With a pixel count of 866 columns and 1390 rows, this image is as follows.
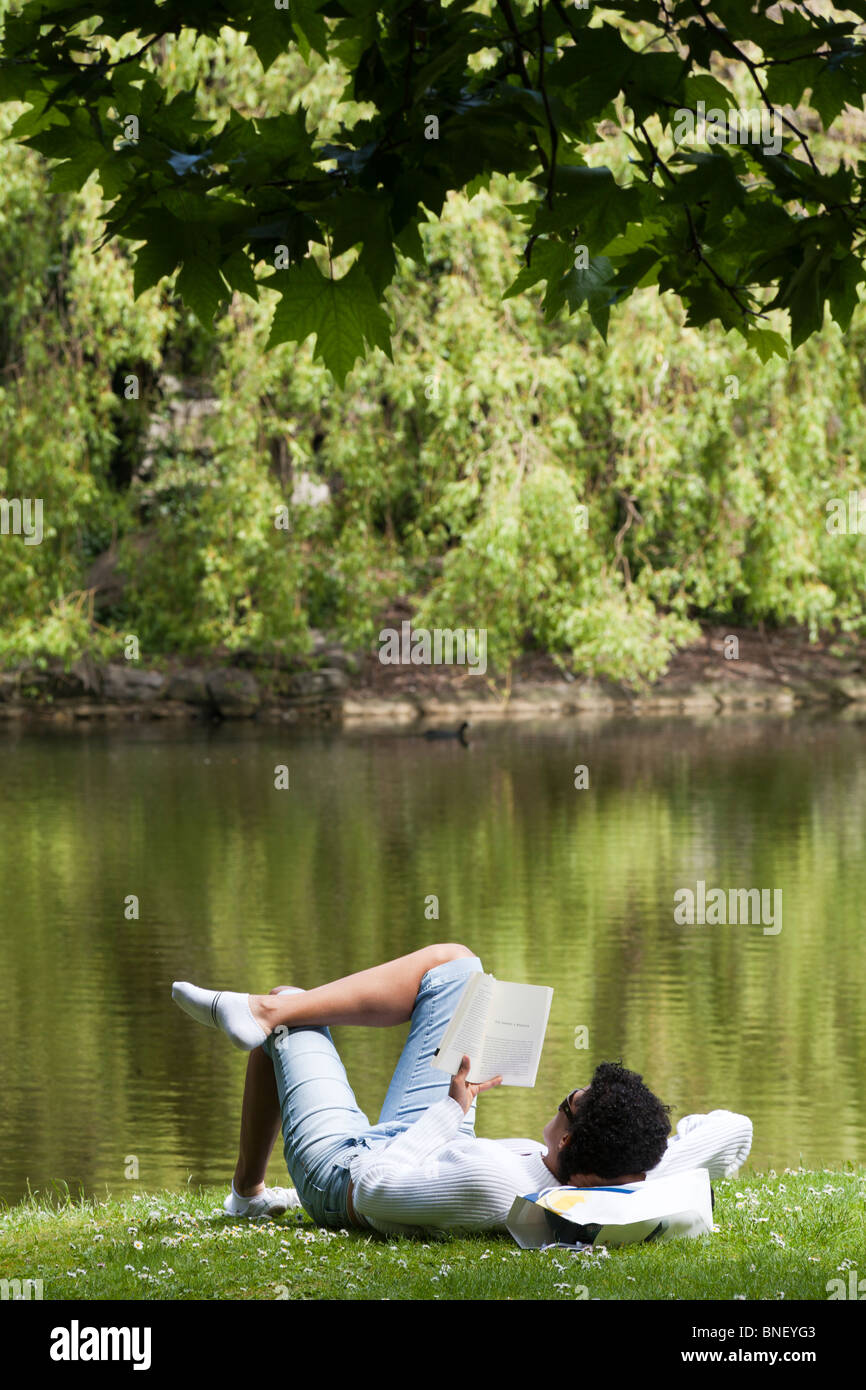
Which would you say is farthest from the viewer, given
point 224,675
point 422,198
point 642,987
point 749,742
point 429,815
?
point 224,675

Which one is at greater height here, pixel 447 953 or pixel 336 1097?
pixel 447 953

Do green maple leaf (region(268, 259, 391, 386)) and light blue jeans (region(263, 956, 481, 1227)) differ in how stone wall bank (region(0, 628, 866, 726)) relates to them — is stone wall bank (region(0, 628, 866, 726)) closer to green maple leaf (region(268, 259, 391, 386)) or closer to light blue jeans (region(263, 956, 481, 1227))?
light blue jeans (region(263, 956, 481, 1227))

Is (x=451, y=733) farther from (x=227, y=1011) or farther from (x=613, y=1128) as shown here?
(x=613, y=1128)

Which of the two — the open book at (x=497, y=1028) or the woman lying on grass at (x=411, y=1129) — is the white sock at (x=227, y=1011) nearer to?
the woman lying on grass at (x=411, y=1129)

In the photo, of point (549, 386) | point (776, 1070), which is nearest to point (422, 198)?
point (776, 1070)

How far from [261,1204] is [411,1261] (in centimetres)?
80

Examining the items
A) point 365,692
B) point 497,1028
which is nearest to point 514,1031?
point 497,1028

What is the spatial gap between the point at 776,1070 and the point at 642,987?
5.20 ft

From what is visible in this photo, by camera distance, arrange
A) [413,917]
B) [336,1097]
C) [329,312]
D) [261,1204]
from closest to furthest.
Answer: [329,312] < [336,1097] < [261,1204] < [413,917]

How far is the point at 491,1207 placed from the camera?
13.3 ft

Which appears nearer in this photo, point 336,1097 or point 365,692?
point 336,1097

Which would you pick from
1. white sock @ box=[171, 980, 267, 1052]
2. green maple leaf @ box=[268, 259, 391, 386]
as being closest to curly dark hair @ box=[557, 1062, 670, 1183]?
white sock @ box=[171, 980, 267, 1052]

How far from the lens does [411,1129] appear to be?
411 cm
